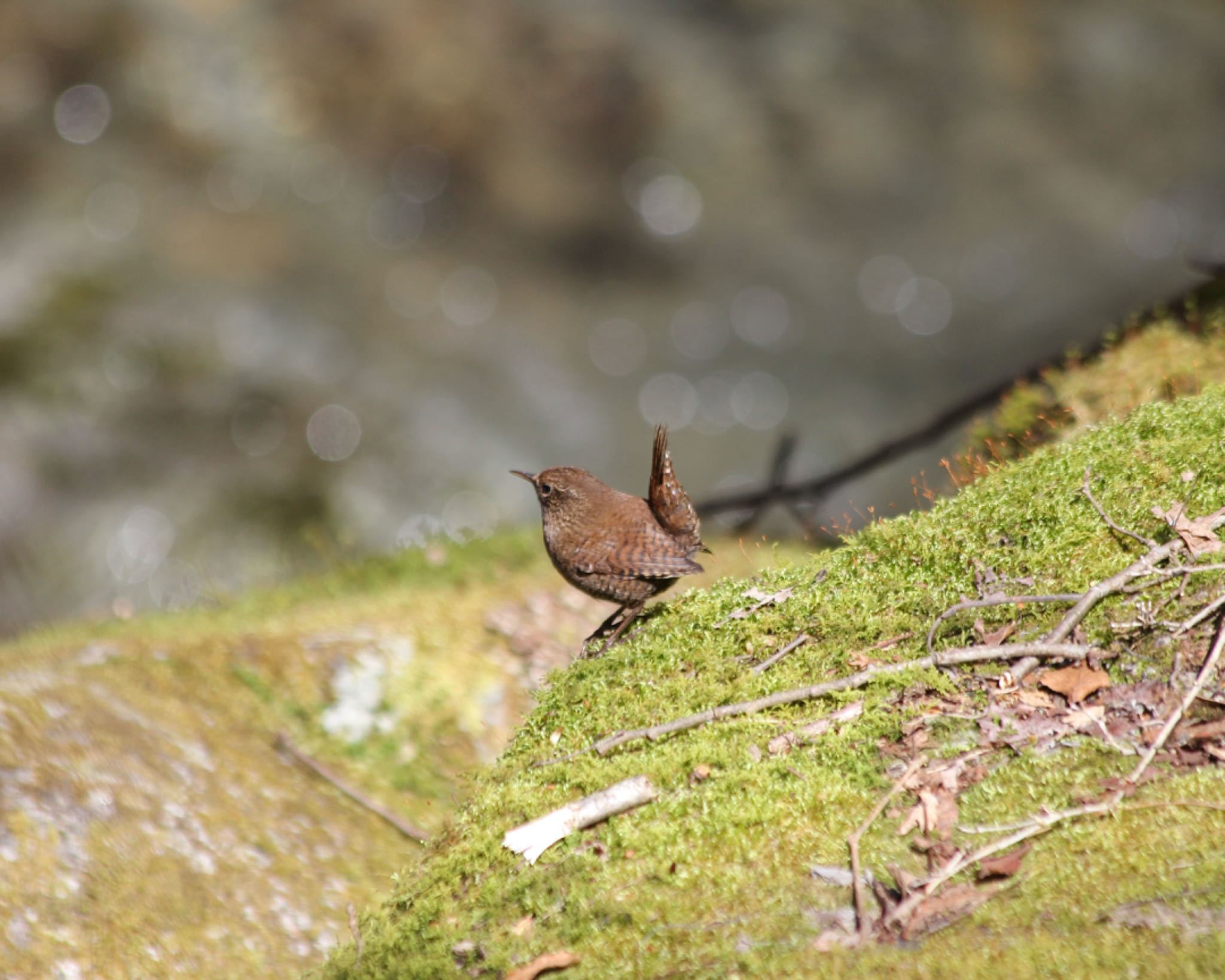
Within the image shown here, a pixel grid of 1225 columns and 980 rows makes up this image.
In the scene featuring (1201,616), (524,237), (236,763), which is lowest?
(236,763)

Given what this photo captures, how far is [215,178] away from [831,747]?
11.1 m

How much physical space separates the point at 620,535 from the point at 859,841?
6.67ft

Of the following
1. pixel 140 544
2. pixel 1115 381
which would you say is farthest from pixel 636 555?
pixel 140 544

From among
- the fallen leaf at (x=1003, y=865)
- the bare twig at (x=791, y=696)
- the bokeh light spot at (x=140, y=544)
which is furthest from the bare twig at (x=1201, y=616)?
the bokeh light spot at (x=140, y=544)

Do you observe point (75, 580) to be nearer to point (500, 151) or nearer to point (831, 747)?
point (500, 151)

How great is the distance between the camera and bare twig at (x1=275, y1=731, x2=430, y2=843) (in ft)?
15.8

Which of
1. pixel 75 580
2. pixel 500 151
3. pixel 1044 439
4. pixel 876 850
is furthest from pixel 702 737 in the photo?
pixel 500 151

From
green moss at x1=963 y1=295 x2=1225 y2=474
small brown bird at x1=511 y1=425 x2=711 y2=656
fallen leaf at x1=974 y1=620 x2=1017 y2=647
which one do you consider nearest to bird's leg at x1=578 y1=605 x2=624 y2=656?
small brown bird at x1=511 y1=425 x2=711 y2=656

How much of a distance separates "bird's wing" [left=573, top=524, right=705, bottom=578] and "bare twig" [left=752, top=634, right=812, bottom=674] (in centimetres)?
65

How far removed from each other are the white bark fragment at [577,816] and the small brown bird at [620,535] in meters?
1.07

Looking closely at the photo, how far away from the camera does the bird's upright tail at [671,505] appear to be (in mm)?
4680

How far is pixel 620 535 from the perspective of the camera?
4.64 metres

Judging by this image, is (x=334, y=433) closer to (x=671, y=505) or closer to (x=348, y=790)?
(x=348, y=790)

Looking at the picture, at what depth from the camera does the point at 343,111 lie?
12352 mm
